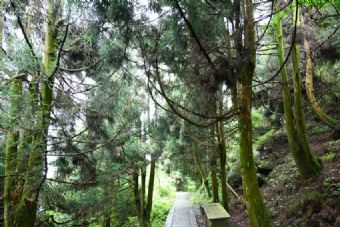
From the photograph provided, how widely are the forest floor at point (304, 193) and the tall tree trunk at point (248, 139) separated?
197 cm

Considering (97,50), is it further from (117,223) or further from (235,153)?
(235,153)

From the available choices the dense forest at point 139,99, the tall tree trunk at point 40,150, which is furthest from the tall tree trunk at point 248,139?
the tall tree trunk at point 40,150

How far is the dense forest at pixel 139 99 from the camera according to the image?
478 cm

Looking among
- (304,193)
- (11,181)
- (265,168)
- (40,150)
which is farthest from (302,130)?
(11,181)

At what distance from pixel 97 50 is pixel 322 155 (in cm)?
756

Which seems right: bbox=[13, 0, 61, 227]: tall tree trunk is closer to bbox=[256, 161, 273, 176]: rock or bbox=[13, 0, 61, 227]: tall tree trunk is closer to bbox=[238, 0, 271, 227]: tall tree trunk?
bbox=[238, 0, 271, 227]: tall tree trunk

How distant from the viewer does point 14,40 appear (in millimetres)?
4633

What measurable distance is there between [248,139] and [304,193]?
3784 mm

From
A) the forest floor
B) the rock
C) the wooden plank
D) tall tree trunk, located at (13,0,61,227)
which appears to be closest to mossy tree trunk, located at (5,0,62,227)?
tall tree trunk, located at (13,0,61,227)

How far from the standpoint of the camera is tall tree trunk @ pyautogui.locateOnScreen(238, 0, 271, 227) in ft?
15.7

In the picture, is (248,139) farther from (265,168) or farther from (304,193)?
(265,168)

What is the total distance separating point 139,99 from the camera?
503 inches

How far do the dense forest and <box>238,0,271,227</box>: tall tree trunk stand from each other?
0.06 ft

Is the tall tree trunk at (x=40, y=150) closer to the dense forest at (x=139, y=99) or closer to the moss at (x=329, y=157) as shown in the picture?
the dense forest at (x=139, y=99)
